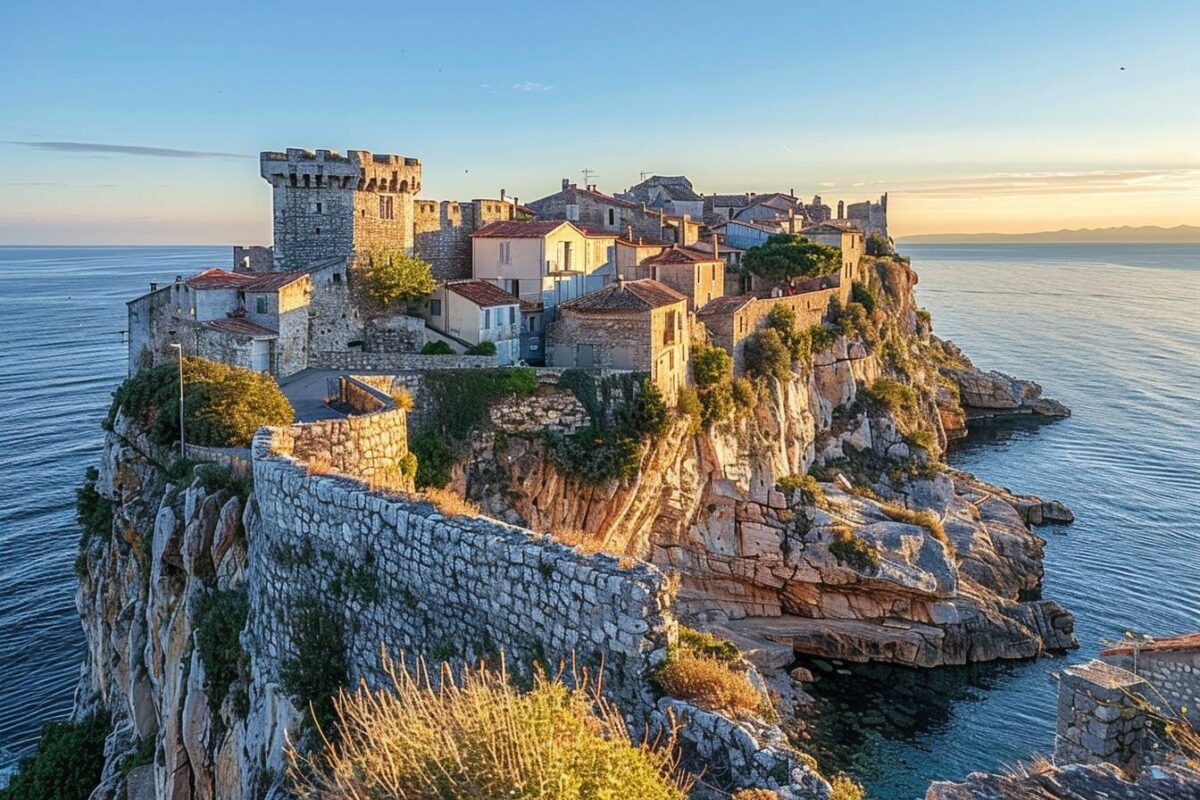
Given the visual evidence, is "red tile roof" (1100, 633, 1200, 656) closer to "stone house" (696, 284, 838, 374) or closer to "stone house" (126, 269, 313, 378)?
"stone house" (126, 269, 313, 378)

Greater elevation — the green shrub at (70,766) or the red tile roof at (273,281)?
the red tile roof at (273,281)

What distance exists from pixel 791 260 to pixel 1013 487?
18.4 m

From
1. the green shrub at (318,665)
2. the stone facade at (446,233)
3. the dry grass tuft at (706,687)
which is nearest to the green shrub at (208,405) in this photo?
the green shrub at (318,665)

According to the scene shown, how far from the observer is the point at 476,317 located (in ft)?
124

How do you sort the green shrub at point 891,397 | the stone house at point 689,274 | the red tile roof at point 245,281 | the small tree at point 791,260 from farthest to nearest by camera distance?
the small tree at point 791,260 < the green shrub at point 891,397 < the stone house at point 689,274 < the red tile roof at point 245,281

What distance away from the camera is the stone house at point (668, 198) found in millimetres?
73938

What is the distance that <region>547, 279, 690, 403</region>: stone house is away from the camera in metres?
34.9

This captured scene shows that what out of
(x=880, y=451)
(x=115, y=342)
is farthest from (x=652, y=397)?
(x=115, y=342)

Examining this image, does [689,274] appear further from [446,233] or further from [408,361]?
[408,361]

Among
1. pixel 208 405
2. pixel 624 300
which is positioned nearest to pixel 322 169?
pixel 624 300

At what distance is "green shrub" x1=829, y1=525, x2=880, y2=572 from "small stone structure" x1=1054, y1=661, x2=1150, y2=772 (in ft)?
79.6

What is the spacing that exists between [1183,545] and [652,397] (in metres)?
27.4

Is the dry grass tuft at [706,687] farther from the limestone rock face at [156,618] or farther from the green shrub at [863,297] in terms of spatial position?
the green shrub at [863,297]

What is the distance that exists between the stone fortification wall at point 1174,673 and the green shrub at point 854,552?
918 inches
